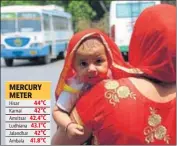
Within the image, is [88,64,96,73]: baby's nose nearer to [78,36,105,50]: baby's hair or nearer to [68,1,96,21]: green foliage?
[78,36,105,50]: baby's hair

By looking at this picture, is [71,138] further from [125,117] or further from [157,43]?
[157,43]

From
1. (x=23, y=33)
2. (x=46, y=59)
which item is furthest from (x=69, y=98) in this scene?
(x=46, y=59)

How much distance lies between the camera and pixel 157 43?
212 cm

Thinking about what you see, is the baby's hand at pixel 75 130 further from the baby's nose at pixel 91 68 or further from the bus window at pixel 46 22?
the bus window at pixel 46 22

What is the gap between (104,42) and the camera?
2.32 m

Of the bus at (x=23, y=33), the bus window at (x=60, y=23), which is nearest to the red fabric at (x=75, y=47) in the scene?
the bus at (x=23, y=33)

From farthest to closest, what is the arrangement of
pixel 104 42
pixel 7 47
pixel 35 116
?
pixel 7 47
pixel 35 116
pixel 104 42

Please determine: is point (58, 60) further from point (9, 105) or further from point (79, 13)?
point (9, 105)

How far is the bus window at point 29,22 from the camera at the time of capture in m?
21.0

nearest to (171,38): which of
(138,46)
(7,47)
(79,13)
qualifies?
(138,46)

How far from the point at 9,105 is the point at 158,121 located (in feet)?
2.40

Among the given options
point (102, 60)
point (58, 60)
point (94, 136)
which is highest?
point (102, 60)

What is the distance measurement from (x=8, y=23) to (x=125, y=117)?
19271mm

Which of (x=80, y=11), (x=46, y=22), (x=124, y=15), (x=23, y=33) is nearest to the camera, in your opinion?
(x=23, y=33)
